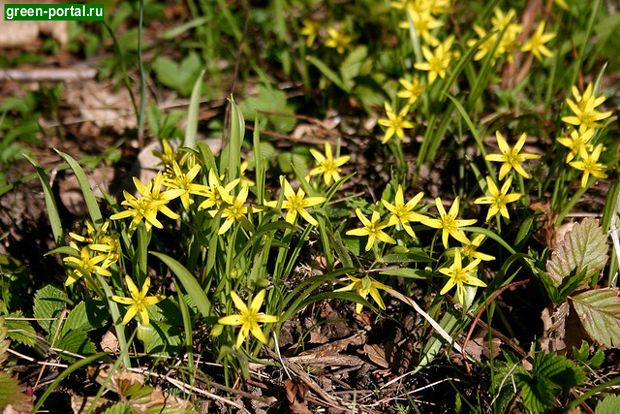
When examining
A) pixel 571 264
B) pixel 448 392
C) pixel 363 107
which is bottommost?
pixel 448 392

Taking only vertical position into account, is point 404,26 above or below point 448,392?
above

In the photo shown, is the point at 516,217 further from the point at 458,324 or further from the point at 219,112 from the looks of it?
the point at 219,112

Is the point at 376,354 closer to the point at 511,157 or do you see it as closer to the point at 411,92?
the point at 511,157

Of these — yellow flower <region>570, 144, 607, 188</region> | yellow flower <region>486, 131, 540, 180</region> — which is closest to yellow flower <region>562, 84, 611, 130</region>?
yellow flower <region>570, 144, 607, 188</region>

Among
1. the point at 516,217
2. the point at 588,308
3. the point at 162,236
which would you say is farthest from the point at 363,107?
the point at 588,308

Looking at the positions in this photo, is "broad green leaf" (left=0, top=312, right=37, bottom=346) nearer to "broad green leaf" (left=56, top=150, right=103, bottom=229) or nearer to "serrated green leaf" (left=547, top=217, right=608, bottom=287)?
"broad green leaf" (left=56, top=150, right=103, bottom=229)

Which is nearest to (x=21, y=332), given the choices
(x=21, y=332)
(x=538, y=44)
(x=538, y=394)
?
(x=21, y=332)

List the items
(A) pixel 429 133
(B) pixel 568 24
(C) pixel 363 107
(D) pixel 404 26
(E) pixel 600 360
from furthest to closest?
(B) pixel 568 24 → (C) pixel 363 107 → (D) pixel 404 26 → (A) pixel 429 133 → (E) pixel 600 360
